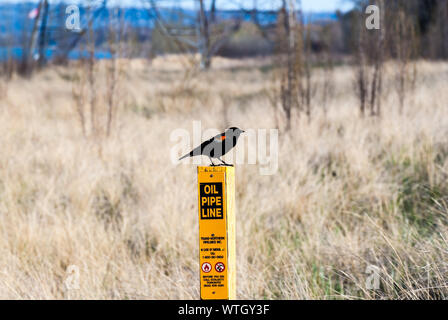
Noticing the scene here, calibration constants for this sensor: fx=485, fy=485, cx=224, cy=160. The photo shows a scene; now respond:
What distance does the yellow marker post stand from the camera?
135cm

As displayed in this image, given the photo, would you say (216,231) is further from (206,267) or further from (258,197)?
(258,197)

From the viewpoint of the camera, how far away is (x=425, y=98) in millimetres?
6293

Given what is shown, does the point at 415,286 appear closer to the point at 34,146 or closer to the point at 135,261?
the point at 135,261

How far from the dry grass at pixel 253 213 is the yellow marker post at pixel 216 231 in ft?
2.64

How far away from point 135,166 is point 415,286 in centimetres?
267

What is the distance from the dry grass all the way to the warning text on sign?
0.93 m

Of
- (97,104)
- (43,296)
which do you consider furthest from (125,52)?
(43,296)

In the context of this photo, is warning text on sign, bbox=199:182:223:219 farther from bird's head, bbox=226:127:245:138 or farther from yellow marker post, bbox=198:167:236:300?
bird's head, bbox=226:127:245:138

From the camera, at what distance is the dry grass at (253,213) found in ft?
7.63

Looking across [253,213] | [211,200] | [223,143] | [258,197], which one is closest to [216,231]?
[211,200]

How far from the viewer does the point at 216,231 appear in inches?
54.3

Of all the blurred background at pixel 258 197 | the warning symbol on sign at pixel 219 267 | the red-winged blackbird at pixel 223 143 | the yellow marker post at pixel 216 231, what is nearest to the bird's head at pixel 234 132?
the red-winged blackbird at pixel 223 143

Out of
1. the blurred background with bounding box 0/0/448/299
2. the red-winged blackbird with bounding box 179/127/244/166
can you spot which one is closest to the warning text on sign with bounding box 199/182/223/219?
the red-winged blackbird with bounding box 179/127/244/166

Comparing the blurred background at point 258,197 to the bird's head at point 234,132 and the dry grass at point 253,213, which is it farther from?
the bird's head at point 234,132
